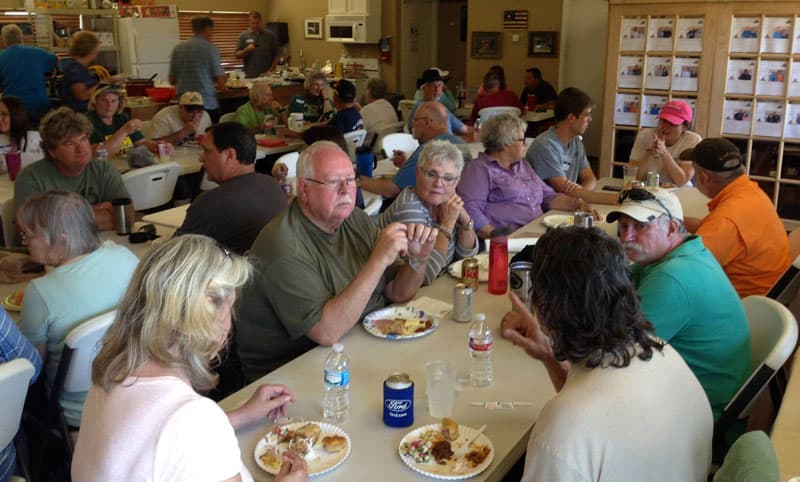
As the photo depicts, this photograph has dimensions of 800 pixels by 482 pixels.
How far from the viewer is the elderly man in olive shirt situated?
2291mm

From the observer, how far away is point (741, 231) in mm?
3119

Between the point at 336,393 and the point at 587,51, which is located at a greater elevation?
the point at 587,51

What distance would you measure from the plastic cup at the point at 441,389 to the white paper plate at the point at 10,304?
1661mm

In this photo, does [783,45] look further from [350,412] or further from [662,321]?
[350,412]

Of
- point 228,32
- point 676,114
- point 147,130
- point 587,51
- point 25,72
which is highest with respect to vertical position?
point 228,32

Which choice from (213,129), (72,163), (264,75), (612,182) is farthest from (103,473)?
(264,75)

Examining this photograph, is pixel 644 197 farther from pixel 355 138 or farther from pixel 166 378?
pixel 355 138

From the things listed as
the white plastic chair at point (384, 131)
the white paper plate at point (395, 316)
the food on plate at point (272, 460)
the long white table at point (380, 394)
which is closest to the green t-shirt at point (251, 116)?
the white plastic chair at point (384, 131)

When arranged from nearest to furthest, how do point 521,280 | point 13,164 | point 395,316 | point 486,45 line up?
point 395,316 < point 521,280 < point 13,164 < point 486,45

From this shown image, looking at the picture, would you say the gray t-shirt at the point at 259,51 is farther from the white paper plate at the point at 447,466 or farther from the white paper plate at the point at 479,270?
the white paper plate at the point at 447,466

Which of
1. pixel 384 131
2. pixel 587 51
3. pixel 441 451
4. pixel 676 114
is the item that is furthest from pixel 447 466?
pixel 587 51

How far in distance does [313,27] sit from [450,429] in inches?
407

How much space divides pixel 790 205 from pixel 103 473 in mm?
6701

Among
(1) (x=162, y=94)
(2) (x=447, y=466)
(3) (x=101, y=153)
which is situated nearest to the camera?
(2) (x=447, y=466)
